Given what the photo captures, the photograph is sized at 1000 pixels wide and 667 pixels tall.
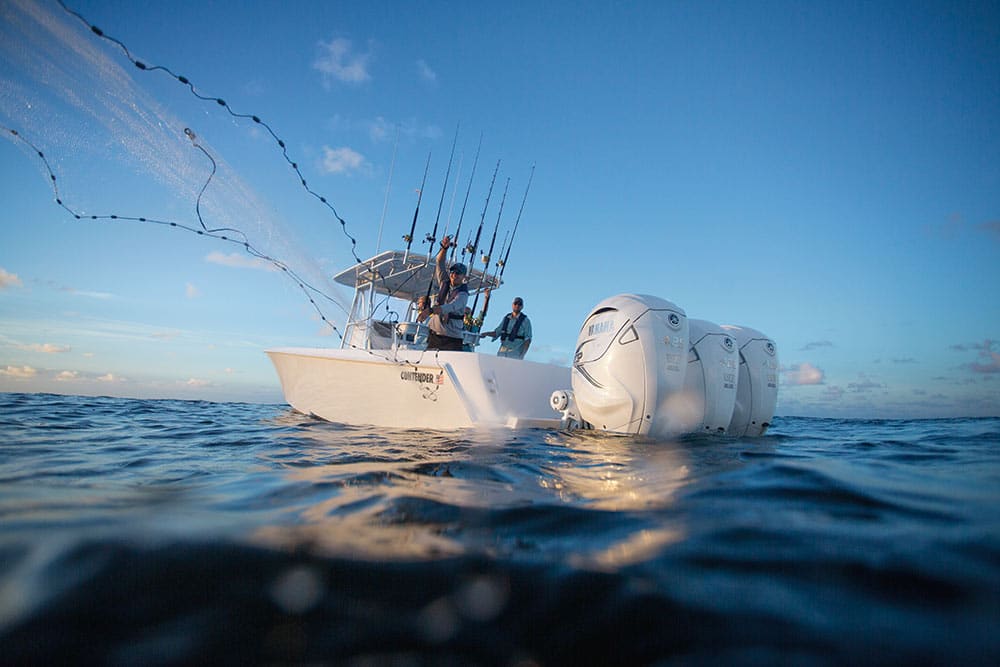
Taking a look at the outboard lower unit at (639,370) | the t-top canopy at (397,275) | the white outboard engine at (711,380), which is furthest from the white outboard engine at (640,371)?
the t-top canopy at (397,275)

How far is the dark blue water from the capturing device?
3.22 ft

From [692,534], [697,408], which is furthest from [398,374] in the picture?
[692,534]

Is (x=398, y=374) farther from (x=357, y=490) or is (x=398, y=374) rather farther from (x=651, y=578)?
(x=651, y=578)

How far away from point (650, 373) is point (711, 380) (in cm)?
80

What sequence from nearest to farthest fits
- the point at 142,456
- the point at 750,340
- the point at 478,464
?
the point at 478,464 < the point at 142,456 < the point at 750,340

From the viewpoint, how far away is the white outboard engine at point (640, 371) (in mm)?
4566

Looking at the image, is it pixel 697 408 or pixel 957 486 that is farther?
pixel 697 408

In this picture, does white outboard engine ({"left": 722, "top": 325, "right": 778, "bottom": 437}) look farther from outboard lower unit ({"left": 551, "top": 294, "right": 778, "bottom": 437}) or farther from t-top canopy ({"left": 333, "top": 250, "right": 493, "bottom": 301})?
t-top canopy ({"left": 333, "top": 250, "right": 493, "bottom": 301})

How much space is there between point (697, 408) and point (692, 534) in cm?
342

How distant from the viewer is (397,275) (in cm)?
887

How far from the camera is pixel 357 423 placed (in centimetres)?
712

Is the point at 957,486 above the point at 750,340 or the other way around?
the other way around

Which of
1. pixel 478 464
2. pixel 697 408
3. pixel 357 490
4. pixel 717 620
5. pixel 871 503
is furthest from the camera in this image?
pixel 697 408

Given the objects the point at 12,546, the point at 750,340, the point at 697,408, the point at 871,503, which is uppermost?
the point at 750,340
